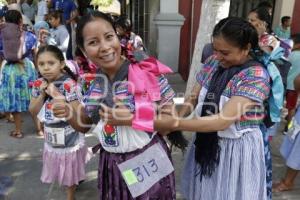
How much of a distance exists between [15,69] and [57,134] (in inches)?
88.2

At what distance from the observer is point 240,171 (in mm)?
2047

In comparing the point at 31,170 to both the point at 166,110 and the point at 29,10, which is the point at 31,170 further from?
the point at 29,10

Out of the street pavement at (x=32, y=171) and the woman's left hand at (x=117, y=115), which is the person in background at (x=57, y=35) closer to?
the street pavement at (x=32, y=171)

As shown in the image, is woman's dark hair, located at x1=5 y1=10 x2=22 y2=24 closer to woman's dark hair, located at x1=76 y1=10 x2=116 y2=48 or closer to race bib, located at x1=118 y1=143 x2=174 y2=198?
woman's dark hair, located at x1=76 y1=10 x2=116 y2=48

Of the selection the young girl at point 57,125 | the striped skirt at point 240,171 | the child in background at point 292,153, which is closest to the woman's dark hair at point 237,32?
the striped skirt at point 240,171

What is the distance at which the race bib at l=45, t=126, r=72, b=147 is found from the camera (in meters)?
2.67

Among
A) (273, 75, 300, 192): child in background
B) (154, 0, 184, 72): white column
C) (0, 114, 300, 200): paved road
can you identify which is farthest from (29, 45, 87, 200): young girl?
(154, 0, 184, 72): white column

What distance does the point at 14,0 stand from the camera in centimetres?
1060

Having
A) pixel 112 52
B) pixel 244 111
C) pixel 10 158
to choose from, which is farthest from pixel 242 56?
pixel 10 158

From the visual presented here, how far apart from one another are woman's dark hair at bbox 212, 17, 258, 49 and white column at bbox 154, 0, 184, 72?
17.3 feet

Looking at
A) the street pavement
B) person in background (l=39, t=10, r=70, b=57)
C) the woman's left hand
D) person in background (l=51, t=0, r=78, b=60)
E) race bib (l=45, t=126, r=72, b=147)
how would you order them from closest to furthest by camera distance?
the woman's left hand < race bib (l=45, t=126, r=72, b=147) < the street pavement < person in background (l=39, t=10, r=70, b=57) < person in background (l=51, t=0, r=78, b=60)

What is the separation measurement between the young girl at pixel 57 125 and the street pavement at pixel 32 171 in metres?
0.37

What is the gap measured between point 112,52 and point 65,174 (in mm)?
1557

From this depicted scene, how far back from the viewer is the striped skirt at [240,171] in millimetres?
2008
